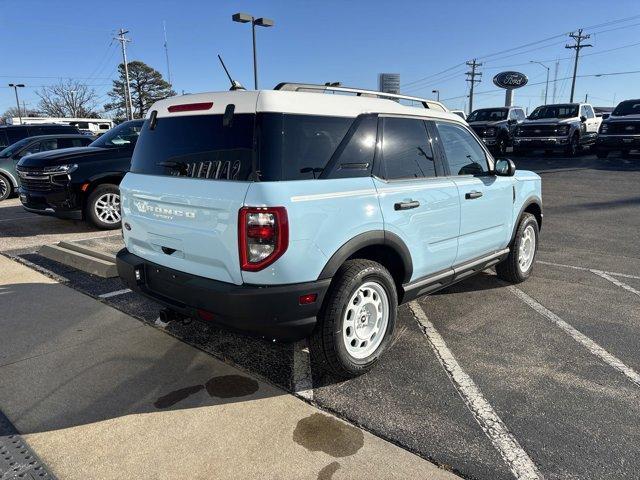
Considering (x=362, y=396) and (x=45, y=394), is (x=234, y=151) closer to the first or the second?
(x=362, y=396)

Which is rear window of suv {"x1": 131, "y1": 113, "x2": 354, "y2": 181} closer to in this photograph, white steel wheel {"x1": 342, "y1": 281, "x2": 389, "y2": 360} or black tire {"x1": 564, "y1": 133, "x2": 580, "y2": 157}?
white steel wheel {"x1": 342, "y1": 281, "x2": 389, "y2": 360}

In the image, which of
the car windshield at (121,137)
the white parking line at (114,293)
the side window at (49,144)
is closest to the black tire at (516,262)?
the white parking line at (114,293)

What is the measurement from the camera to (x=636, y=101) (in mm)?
17375

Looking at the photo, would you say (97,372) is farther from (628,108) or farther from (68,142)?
(628,108)

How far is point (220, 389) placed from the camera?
122 inches

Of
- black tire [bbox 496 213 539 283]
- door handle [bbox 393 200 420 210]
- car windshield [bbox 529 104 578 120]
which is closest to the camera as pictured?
door handle [bbox 393 200 420 210]

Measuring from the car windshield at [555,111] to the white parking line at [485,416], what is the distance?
1846 cm

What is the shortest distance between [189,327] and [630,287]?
4706 mm

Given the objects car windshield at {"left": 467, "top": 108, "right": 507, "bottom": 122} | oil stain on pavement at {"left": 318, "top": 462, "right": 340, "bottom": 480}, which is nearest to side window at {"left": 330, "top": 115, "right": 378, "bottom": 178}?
oil stain on pavement at {"left": 318, "top": 462, "right": 340, "bottom": 480}

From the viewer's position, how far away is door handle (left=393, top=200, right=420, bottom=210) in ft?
10.8

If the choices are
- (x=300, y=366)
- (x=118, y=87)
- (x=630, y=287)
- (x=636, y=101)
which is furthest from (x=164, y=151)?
(x=118, y=87)

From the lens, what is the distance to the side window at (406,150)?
3.40 meters

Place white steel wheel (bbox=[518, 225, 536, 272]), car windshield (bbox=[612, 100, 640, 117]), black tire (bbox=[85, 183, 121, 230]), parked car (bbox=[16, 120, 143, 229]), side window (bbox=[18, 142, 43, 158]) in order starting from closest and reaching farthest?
white steel wheel (bbox=[518, 225, 536, 272]), parked car (bbox=[16, 120, 143, 229]), black tire (bbox=[85, 183, 121, 230]), side window (bbox=[18, 142, 43, 158]), car windshield (bbox=[612, 100, 640, 117])

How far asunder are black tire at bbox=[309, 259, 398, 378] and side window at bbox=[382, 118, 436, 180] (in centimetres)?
72
